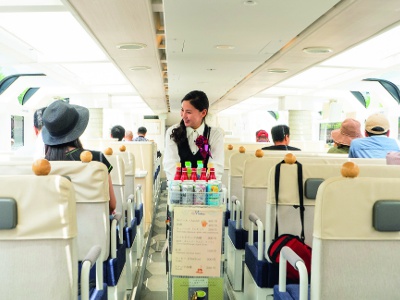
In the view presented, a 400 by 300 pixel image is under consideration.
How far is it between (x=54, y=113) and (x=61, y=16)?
242 centimetres

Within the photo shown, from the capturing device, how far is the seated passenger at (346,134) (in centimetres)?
461

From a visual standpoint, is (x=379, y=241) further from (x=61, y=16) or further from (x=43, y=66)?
(x=43, y=66)

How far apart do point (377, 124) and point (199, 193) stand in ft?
7.78

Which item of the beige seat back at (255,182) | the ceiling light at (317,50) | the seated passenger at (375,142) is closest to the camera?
the beige seat back at (255,182)

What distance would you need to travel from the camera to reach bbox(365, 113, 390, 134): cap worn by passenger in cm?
390

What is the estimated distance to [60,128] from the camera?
2523 millimetres

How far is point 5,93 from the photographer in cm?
872

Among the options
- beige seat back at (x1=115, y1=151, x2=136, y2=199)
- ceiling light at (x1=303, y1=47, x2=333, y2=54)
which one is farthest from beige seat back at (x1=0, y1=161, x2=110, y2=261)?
ceiling light at (x1=303, y1=47, x2=333, y2=54)

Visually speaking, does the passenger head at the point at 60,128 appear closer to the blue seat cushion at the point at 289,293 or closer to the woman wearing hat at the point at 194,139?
the woman wearing hat at the point at 194,139

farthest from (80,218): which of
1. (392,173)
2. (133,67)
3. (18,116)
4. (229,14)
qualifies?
(18,116)

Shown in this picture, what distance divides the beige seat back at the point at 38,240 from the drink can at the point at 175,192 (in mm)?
890

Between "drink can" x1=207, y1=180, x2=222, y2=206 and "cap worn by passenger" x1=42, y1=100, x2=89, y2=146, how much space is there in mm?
937

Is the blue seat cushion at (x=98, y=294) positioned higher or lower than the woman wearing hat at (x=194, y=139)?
lower

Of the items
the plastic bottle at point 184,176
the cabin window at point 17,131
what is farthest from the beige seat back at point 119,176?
the cabin window at point 17,131
